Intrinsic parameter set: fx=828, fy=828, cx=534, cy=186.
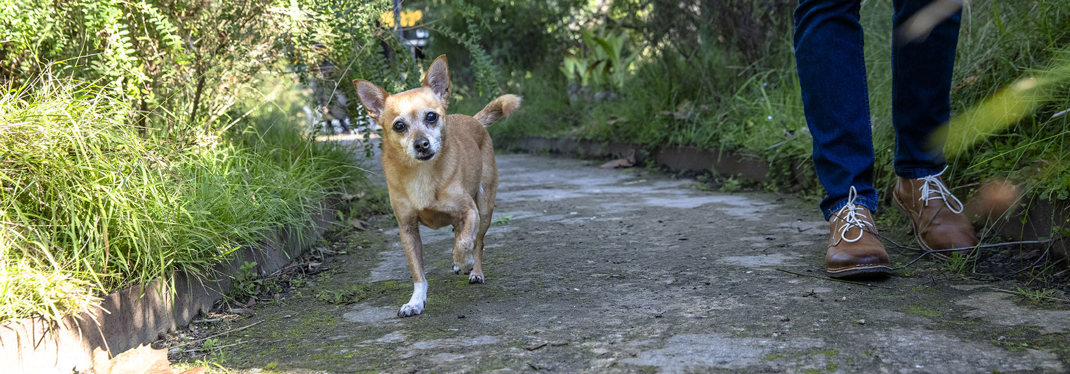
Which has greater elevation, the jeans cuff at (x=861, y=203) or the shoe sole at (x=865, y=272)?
the jeans cuff at (x=861, y=203)

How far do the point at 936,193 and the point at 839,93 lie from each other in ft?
1.77

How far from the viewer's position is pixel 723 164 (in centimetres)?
561

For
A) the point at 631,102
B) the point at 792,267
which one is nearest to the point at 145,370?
the point at 792,267

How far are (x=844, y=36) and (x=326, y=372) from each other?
1.98 m

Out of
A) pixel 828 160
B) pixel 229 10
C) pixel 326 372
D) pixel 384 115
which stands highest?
pixel 229 10

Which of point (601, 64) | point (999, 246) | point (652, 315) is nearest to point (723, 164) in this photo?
point (999, 246)

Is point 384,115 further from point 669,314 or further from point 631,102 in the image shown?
point 631,102

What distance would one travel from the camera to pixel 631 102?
733 cm

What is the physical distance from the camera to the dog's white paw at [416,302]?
99.6 inches

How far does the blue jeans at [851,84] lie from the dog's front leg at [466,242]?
123cm

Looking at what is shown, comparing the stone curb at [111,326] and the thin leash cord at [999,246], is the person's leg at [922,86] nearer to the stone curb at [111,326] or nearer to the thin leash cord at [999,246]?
the thin leash cord at [999,246]

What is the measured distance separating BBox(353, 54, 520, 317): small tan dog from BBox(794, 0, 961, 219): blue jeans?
4.10ft

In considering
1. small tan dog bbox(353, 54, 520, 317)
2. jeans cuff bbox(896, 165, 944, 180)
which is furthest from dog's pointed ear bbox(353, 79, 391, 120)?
jeans cuff bbox(896, 165, 944, 180)

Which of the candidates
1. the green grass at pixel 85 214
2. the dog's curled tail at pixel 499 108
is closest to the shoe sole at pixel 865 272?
the dog's curled tail at pixel 499 108
